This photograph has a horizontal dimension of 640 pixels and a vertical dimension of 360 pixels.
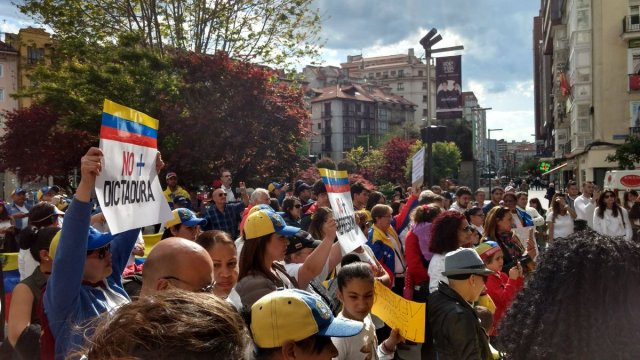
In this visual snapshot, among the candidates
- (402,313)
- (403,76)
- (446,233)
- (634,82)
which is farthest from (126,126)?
(403,76)

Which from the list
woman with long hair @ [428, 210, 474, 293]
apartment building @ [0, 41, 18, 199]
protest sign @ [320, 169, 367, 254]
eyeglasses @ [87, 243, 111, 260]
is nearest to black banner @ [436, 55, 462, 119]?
protest sign @ [320, 169, 367, 254]

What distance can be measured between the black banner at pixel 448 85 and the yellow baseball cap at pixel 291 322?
13003 millimetres

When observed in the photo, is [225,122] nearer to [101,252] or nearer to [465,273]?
[465,273]

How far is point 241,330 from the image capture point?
4.43 feet

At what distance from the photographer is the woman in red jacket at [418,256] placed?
629 cm

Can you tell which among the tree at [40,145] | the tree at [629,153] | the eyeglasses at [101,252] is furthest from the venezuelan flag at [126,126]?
the tree at [629,153]

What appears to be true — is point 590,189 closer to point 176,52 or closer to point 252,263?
point 252,263

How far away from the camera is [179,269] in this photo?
8.59 ft

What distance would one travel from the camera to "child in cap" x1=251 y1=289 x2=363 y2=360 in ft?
7.34

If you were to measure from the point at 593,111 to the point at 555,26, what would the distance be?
18783 millimetres

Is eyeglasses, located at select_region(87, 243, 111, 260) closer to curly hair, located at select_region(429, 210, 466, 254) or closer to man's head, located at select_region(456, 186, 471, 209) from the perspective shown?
curly hair, located at select_region(429, 210, 466, 254)

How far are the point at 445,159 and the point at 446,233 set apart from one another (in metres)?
68.3

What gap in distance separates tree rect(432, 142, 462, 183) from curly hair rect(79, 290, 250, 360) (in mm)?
67524

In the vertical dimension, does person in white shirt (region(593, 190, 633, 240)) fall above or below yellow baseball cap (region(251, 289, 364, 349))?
below
